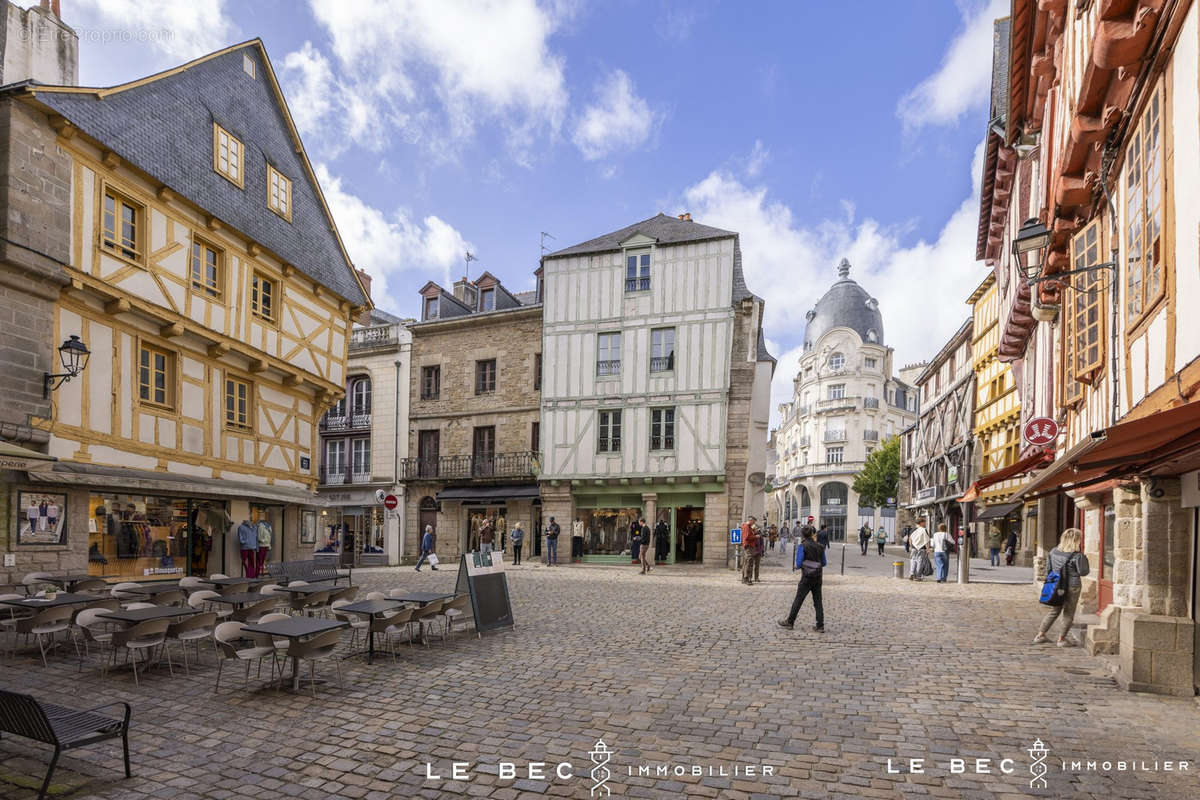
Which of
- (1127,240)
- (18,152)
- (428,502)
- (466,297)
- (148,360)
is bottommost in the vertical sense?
(428,502)

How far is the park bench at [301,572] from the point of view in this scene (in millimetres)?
11250

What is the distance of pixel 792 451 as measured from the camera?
68.2 m

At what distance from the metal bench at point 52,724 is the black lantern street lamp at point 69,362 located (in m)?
7.22

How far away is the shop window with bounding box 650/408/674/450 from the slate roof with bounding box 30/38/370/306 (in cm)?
901

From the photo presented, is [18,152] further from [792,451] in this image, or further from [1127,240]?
[792,451]

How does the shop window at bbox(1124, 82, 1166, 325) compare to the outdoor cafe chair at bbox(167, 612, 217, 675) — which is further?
the outdoor cafe chair at bbox(167, 612, 217, 675)

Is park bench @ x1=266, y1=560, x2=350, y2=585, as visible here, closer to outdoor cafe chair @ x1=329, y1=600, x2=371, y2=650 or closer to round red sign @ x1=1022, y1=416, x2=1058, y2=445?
outdoor cafe chair @ x1=329, y1=600, x2=371, y2=650

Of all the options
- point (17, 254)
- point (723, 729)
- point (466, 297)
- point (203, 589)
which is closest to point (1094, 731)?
point (723, 729)

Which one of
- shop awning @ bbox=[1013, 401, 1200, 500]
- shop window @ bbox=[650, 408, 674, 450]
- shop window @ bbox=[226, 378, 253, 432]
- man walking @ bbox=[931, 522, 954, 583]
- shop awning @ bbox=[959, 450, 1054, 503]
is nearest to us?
shop awning @ bbox=[1013, 401, 1200, 500]

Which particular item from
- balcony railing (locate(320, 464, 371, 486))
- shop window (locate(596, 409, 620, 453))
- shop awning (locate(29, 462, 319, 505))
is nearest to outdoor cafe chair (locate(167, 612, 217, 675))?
shop awning (locate(29, 462, 319, 505))

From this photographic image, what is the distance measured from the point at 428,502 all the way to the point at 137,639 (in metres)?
17.7

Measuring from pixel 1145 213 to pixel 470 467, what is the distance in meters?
19.9

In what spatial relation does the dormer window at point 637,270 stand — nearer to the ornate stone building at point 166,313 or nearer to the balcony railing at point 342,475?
the ornate stone building at point 166,313

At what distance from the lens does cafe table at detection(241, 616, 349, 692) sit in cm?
579
